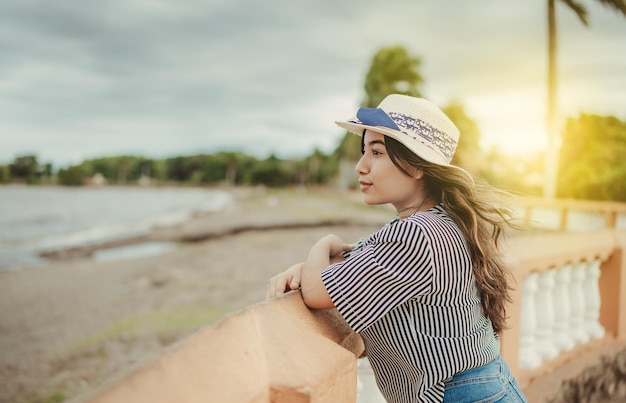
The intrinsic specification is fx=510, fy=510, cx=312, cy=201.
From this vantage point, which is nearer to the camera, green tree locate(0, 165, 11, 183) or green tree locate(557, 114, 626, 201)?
green tree locate(557, 114, 626, 201)

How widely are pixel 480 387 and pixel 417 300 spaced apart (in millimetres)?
388

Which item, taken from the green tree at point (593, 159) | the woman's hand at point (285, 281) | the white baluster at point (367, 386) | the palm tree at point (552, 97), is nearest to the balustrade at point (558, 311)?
the white baluster at point (367, 386)

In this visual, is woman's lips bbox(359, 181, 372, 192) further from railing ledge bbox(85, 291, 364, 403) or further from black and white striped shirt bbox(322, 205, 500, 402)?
railing ledge bbox(85, 291, 364, 403)

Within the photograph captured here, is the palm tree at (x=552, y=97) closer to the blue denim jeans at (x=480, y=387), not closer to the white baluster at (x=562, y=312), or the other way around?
the white baluster at (x=562, y=312)

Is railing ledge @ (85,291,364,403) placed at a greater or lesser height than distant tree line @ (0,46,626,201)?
lesser

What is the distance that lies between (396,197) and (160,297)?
34.1 ft

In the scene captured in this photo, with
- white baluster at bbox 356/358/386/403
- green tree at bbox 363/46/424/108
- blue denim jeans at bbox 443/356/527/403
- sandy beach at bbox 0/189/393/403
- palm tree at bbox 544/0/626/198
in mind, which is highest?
green tree at bbox 363/46/424/108

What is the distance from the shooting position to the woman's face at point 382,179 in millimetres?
1765

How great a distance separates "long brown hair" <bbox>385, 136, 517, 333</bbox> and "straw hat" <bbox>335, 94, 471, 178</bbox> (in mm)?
50

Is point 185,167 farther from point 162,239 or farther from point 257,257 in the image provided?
point 257,257

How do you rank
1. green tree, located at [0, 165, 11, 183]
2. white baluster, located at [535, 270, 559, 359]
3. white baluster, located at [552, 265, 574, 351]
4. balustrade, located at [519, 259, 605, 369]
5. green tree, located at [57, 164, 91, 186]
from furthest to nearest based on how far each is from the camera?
green tree, located at [57, 164, 91, 186] < green tree, located at [0, 165, 11, 183] < white baluster, located at [552, 265, 574, 351] < white baluster, located at [535, 270, 559, 359] < balustrade, located at [519, 259, 605, 369]

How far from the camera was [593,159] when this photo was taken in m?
16.1

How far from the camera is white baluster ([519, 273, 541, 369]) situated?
3080mm

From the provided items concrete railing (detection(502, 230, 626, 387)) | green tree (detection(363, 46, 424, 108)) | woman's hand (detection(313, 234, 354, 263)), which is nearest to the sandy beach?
woman's hand (detection(313, 234, 354, 263))
